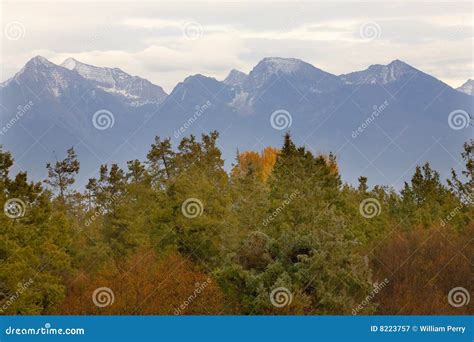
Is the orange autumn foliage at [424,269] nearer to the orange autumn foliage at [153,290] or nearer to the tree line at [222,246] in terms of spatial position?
the tree line at [222,246]

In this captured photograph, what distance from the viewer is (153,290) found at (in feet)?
143

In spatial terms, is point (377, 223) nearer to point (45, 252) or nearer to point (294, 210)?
point (294, 210)

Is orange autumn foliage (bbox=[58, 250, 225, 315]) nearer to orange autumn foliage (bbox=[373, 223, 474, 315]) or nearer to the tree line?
the tree line

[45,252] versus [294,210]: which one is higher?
[294,210]

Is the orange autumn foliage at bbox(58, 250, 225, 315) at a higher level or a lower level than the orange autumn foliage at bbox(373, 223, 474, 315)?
lower

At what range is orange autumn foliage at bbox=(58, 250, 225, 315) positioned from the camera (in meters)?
42.0

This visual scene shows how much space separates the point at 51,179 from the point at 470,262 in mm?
38373

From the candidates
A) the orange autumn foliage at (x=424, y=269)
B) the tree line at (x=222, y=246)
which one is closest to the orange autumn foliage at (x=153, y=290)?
the tree line at (x=222, y=246)

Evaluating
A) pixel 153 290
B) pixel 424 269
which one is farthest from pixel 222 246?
pixel 424 269

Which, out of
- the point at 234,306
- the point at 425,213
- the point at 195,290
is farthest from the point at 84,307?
the point at 425,213

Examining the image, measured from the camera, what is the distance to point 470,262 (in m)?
55.4

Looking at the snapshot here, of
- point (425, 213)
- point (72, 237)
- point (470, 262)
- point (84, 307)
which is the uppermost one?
point (425, 213)

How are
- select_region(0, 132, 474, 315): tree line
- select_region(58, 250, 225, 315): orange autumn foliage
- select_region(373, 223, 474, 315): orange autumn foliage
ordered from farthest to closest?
select_region(373, 223, 474, 315): orange autumn foliage
select_region(58, 250, 225, 315): orange autumn foliage
select_region(0, 132, 474, 315): tree line

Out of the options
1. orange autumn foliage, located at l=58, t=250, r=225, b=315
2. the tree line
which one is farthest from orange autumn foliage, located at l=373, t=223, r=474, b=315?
orange autumn foliage, located at l=58, t=250, r=225, b=315
